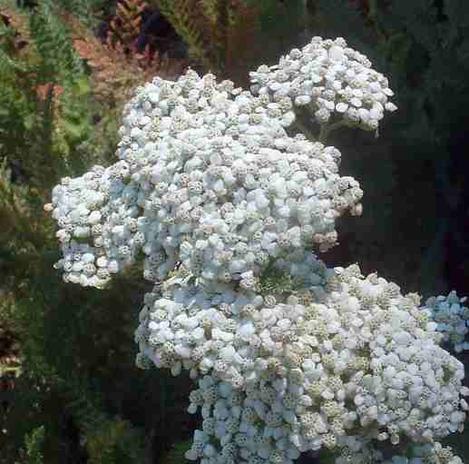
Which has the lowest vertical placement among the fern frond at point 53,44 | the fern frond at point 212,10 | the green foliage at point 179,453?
the green foliage at point 179,453

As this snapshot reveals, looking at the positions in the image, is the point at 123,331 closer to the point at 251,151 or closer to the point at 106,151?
the point at 106,151

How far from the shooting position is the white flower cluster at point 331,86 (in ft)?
4.81

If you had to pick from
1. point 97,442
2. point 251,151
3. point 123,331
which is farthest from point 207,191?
point 123,331

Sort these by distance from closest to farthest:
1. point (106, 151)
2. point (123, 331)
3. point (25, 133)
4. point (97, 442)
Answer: point (97, 442), point (123, 331), point (106, 151), point (25, 133)

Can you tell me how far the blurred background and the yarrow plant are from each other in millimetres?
404

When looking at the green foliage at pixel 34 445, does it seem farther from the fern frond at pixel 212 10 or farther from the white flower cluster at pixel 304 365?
the fern frond at pixel 212 10

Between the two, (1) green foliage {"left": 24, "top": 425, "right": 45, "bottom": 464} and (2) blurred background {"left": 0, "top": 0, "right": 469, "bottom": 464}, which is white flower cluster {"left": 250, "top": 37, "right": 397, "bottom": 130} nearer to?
(2) blurred background {"left": 0, "top": 0, "right": 469, "bottom": 464}

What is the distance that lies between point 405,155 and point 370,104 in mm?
606

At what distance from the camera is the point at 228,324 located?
4.20 feet

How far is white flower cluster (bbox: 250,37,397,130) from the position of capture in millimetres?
1466

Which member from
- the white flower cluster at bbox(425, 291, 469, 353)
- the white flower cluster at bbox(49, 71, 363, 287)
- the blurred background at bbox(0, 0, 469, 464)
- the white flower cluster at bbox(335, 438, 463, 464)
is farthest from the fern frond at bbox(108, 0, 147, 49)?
the white flower cluster at bbox(335, 438, 463, 464)

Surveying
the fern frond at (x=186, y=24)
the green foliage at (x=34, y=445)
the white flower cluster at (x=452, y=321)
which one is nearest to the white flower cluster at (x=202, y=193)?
the white flower cluster at (x=452, y=321)

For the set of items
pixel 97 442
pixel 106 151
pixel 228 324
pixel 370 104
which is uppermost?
pixel 106 151

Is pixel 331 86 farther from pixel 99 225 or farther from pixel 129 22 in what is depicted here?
pixel 129 22
